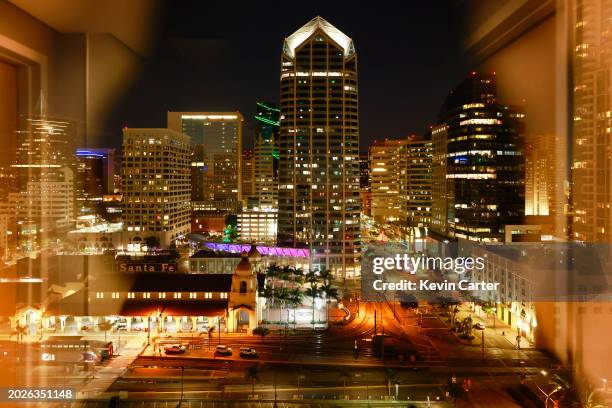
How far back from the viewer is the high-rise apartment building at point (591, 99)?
279 centimetres

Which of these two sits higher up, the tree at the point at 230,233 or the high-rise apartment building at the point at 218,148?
the high-rise apartment building at the point at 218,148

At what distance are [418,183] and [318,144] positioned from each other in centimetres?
1030

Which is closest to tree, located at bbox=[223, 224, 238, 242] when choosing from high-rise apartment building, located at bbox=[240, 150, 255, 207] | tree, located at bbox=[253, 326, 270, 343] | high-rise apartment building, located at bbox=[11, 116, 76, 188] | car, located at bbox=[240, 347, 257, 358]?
high-rise apartment building, located at bbox=[240, 150, 255, 207]

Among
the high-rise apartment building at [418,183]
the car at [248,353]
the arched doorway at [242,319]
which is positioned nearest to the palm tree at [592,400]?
the car at [248,353]

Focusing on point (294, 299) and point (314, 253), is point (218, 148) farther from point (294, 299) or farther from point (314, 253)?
point (294, 299)

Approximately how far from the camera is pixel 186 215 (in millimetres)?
22000

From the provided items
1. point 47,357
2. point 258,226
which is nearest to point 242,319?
point 47,357

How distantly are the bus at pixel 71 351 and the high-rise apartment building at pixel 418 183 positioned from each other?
720 inches

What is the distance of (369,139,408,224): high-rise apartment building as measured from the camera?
27016mm

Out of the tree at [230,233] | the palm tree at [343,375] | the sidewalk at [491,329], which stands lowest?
the sidewalk at [491,329]

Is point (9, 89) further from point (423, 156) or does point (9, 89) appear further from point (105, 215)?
point (423, 156)

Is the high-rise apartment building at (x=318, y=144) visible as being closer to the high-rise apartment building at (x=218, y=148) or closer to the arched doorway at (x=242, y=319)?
the arched doorway at (x=242, y=319)

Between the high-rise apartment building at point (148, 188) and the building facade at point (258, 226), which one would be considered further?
the building facade at point (258, 226)

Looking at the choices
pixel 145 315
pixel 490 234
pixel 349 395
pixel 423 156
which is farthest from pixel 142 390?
pixel 423 156
